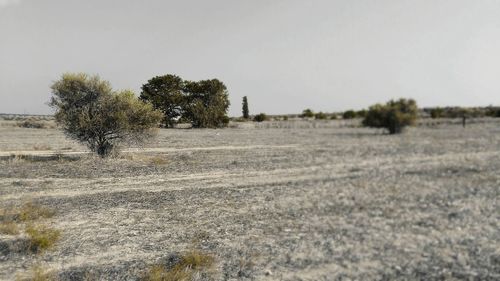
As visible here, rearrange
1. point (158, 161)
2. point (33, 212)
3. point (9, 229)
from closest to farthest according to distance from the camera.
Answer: point (9, 229) → point (33, 212) → point (158, 161)

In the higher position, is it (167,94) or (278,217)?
(167,94)

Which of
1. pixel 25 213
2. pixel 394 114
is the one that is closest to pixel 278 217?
pixel 25 213

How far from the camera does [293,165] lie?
19.9 metres

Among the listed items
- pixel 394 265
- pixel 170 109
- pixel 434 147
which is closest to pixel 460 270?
pixel 394 265

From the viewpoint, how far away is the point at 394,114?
40.8 meters

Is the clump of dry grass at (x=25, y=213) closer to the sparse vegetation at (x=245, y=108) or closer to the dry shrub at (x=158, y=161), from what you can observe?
the dry shrub at (x=158, y=161)

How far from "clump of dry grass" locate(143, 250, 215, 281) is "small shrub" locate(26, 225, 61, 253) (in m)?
3.08

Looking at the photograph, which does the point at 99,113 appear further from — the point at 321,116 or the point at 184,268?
the point at 321,116

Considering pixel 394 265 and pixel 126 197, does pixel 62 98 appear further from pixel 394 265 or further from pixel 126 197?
pixel 394 265

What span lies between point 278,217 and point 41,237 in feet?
20.1

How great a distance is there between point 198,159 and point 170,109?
164 feet

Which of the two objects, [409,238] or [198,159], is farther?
[198,159]

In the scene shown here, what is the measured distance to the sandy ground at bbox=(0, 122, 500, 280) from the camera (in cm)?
788

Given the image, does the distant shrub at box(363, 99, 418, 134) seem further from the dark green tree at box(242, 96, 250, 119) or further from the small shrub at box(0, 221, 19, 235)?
the dark green tree at box(242, 96, 250, 119)
